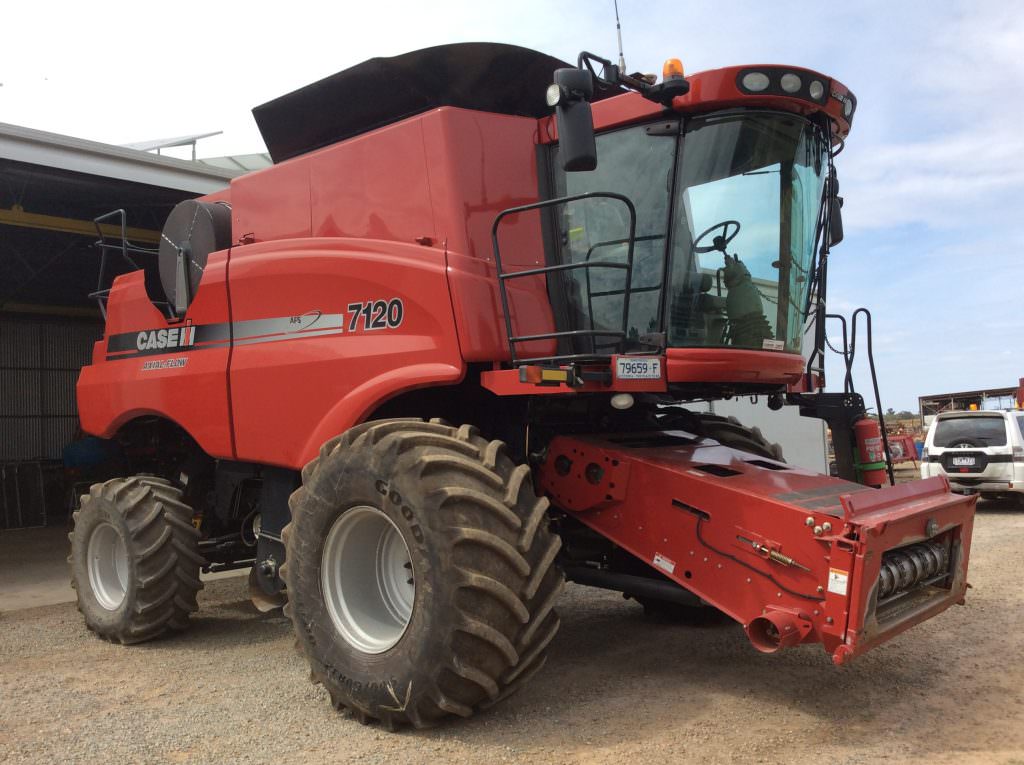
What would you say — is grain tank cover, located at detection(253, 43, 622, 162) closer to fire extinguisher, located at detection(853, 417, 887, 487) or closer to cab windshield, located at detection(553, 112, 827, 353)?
cab windshield, located at detection(553, 112, 827, 353)

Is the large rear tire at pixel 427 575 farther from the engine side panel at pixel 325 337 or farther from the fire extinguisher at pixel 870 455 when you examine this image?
the fire extinguisher at pixel 870 455

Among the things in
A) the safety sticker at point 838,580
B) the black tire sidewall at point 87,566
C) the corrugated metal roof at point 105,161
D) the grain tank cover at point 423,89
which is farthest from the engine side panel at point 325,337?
the corrugated metal roof at point 105,161

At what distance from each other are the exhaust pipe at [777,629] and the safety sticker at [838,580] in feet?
0.62

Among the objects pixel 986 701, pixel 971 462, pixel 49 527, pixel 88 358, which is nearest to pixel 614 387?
pixel 986 701

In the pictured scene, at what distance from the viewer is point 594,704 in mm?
4246

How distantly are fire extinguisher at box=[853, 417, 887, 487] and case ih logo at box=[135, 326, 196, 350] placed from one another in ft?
14.3

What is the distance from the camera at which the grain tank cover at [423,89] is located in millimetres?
4715

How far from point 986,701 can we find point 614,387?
238 cm

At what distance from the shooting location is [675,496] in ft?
13.9

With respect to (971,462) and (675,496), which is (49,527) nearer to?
(675,496)

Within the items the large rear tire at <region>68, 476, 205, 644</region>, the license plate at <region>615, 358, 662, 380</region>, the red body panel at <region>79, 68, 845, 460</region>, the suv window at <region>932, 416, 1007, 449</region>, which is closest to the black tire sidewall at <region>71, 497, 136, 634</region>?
the large rear tire at <region>68, 476, 205, 644</region>

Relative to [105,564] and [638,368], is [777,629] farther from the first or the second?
[105,564]

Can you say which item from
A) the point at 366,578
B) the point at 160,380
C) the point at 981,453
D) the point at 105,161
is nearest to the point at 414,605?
the point at 366,578

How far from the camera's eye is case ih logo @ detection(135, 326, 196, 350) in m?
6.07
